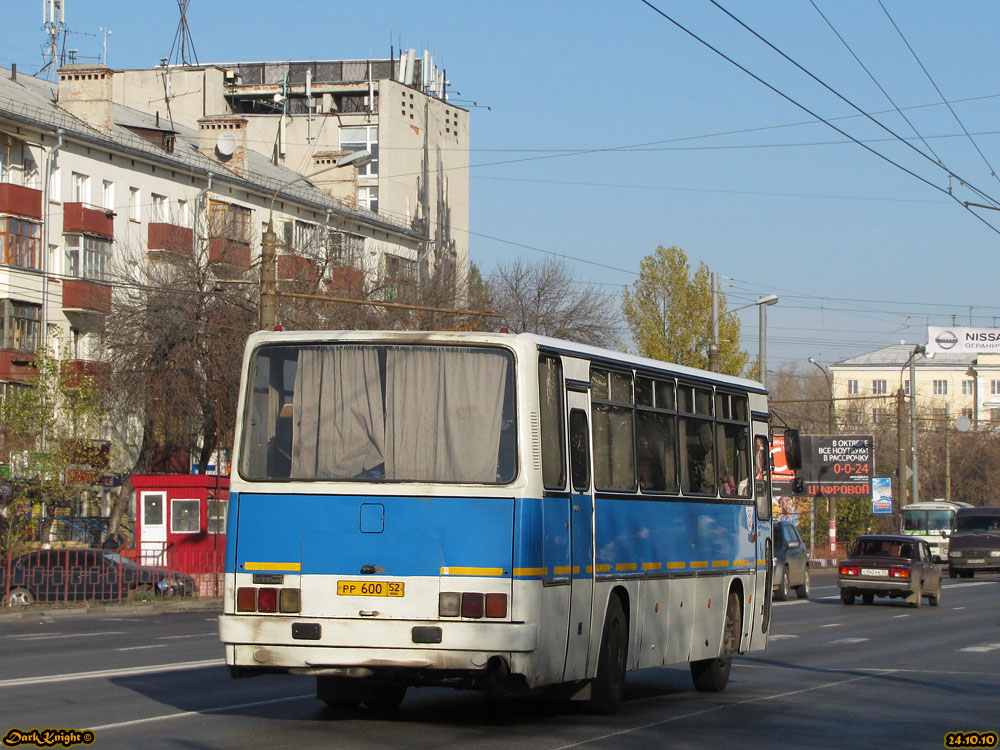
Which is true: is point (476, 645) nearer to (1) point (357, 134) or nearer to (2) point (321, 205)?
(2) point (321, 205)

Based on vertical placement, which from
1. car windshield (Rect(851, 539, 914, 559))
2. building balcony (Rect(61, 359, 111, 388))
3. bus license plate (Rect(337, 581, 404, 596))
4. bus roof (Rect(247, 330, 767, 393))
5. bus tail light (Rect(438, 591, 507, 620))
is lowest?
car windshield (Rect(851, 539, 914, 559))

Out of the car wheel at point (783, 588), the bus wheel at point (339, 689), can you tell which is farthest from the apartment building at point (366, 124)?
the bus wheel at point (339, 689)

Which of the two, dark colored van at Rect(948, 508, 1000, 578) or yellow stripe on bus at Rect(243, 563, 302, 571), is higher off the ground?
yellow stripe on bus at Rect(243, 563, 302, 571)

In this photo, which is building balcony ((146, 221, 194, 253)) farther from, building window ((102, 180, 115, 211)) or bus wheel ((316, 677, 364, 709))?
bus wheel ((316, 677, 364, 709))

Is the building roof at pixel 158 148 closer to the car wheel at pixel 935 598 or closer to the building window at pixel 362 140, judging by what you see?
the building window at pixel 362 140

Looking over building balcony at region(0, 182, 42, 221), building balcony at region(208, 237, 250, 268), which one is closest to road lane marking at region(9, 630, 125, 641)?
building balcony at region(208, 237, 250, 268)

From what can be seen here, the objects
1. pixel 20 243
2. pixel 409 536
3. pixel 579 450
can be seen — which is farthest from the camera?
pixel 20 243

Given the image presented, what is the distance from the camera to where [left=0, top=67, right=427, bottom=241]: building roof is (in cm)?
5159

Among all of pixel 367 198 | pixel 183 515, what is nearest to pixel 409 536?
pixel 183 515

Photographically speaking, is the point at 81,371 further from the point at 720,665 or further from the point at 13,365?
the point at 720,665

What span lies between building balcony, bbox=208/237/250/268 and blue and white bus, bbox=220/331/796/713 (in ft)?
108

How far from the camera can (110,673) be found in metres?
15.3

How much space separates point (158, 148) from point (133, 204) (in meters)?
3.92

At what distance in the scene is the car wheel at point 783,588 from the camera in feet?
119
